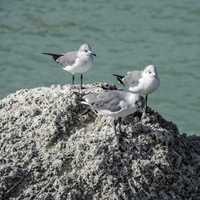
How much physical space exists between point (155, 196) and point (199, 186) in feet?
2.07

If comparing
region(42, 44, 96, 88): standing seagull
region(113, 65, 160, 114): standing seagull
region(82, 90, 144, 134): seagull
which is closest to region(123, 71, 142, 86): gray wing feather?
region(113, 65, 160, 114): standing seagull

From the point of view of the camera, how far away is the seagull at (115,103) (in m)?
7.92

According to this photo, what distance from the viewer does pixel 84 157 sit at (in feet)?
25.5

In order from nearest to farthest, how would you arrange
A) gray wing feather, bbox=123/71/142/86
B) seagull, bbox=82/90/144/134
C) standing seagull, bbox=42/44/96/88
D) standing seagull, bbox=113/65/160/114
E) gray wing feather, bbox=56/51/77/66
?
seagull, bbox=82/90/144/134 → standing seagull, bbox=113/65/160/114 → gray wing feather, bbox=123/71/142/86 → standing seagull, bbox=42/44/96/88 → gray wing feather, bbox=56/51/77/66

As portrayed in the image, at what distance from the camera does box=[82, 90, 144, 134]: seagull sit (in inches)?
312

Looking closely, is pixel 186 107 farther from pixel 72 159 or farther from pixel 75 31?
pixel 72 159

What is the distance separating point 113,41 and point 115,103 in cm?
756

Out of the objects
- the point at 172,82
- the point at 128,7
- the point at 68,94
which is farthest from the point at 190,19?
the point at 68,94

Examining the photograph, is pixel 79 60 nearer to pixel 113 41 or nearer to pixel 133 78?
pixel 133 78

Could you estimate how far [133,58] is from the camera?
14648 mm

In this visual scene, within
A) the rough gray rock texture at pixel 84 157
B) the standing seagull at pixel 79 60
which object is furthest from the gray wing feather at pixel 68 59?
the rough gray rock texture at pixel 84 157

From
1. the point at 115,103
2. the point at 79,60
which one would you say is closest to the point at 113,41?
the point at 79,60

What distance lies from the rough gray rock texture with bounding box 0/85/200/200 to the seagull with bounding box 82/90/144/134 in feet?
0.56

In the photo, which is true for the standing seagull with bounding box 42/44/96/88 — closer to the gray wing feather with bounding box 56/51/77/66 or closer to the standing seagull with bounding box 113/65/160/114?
the gray wing feather with bounding box 56/51/77/66
